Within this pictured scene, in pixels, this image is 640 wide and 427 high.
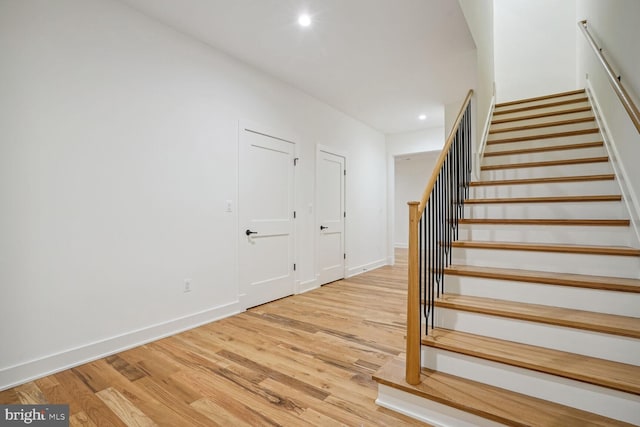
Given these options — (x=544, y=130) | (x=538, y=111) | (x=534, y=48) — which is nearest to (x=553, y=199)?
(x=544, y=130)

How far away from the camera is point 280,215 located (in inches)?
159

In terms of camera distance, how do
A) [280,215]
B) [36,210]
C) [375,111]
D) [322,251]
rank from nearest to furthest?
1. [36,210]
2. [280,215]
3. [322,251]
4. [375,111]

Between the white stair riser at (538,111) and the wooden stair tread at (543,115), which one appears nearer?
the wooden stair tread at (543,115)

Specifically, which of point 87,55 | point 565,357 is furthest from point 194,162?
point 565,357

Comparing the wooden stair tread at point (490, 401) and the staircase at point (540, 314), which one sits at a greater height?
the staircase at point (540, 314)

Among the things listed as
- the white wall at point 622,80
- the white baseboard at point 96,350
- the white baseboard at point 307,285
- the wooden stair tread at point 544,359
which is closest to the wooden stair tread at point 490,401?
the wooden stair tread at point 544,359

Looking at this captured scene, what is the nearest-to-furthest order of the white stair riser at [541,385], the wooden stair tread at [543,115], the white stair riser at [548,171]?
the white stair riser at [541,385] → the white stair riser at [548,171] → the wooden stair tread at [543,115]

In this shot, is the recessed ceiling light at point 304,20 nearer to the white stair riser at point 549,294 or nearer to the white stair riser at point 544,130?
the white stair riser at point 549,294

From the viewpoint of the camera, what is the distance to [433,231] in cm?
214

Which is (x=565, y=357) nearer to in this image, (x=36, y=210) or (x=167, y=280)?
(x=167, y=280)

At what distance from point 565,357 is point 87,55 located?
3713mm

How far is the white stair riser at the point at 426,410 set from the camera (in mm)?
1541

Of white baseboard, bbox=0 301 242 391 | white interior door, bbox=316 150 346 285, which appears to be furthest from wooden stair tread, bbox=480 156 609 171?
white baseboard, bbox=0 301 242 391

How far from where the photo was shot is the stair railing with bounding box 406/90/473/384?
1.76m
